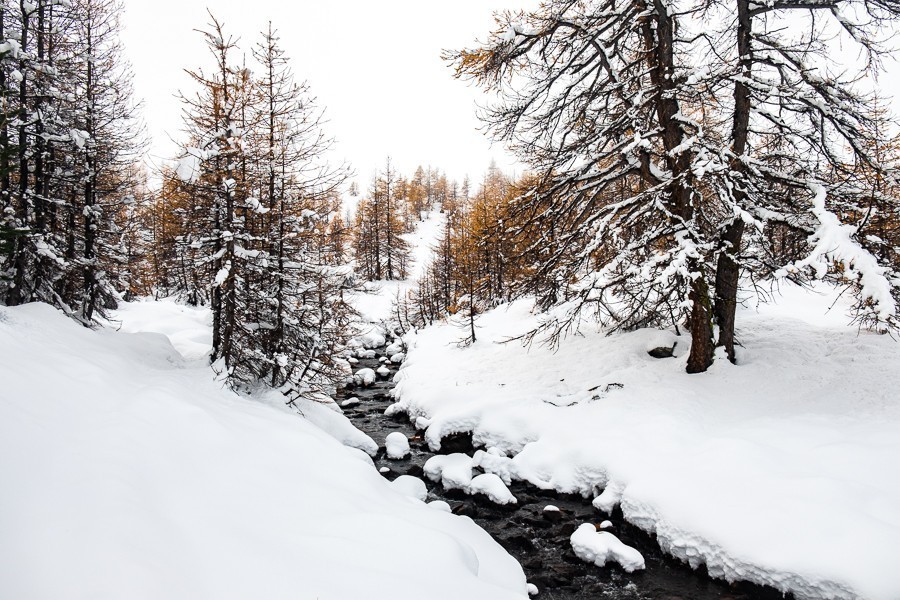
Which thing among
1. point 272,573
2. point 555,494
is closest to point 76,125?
point 272,573

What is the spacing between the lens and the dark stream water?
5559mm

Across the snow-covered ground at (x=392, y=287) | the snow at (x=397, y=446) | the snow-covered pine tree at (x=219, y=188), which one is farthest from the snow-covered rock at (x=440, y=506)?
the snow-covered ground at (x=392, y=287)

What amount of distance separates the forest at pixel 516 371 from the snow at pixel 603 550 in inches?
1.5

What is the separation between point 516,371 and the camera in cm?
1215

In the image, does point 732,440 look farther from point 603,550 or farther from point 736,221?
point 736,221

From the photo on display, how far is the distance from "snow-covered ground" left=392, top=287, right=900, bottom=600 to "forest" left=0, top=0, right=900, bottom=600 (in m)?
0.04

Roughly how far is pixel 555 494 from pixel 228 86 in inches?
433

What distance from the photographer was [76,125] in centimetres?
1047

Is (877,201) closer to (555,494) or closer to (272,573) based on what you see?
(555,494)

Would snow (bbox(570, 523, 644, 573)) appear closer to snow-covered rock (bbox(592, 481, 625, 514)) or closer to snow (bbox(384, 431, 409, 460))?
snow-covered rock (bbox(592, 481, 625, 514))

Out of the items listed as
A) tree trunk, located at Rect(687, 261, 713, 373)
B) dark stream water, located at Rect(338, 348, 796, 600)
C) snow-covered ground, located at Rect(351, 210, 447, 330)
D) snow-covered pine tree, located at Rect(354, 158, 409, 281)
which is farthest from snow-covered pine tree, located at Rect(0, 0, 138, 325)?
snow-covered pine tree, located at Rect(354, 158, 409, 281)

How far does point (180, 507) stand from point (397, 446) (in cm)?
658

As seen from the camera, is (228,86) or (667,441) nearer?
(667,441)

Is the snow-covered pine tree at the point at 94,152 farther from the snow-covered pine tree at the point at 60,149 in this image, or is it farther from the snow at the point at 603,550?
the snow at the point at 603,550
